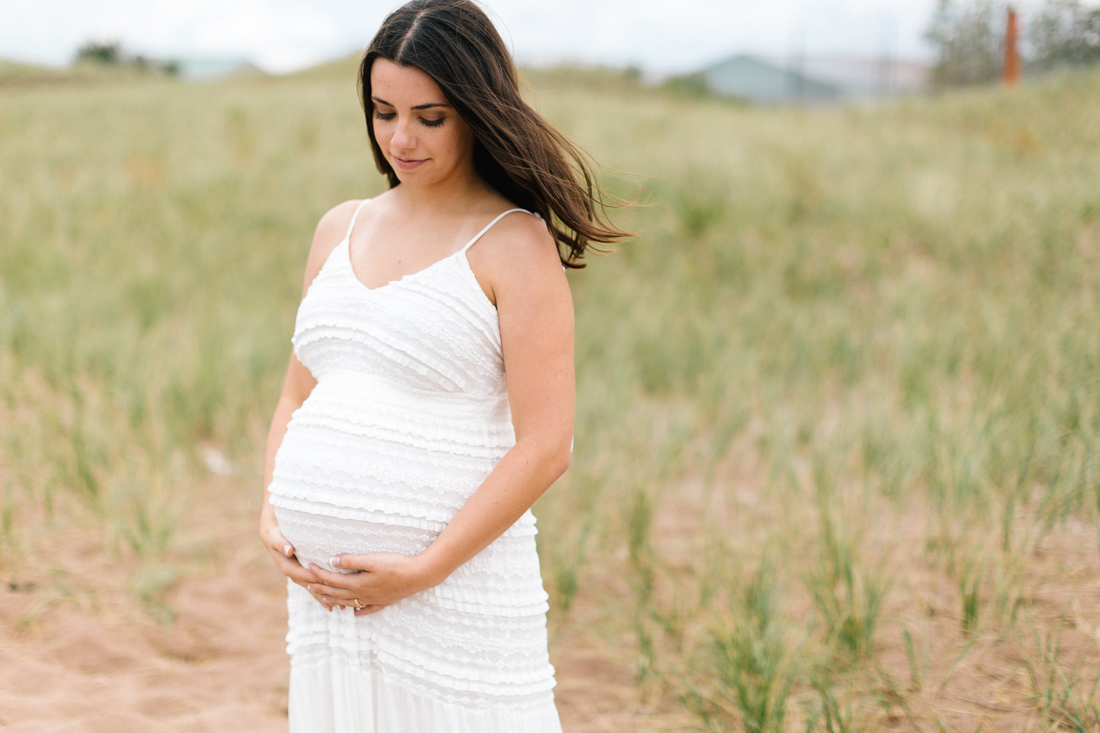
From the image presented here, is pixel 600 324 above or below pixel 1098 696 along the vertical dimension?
above

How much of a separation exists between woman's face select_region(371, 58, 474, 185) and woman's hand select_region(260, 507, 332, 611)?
2.44ft

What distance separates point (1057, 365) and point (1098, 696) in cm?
230

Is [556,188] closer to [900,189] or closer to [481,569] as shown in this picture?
[481,569]

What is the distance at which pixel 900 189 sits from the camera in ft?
23.4

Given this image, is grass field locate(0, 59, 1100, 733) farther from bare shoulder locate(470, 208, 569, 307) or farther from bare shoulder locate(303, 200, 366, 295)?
bare shoulder locate(303, 200, 366, 295)

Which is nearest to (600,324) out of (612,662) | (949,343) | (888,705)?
(949,343)

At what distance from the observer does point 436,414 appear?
1380 millimetres

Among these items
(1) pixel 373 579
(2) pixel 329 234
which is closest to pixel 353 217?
(2) pixel 329 234

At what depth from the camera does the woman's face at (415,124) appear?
50.8 inches

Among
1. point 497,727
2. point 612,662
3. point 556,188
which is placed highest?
point 556,188

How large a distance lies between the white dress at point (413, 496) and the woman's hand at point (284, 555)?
3cm

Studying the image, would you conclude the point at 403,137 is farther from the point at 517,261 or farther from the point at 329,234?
the point at 329,234

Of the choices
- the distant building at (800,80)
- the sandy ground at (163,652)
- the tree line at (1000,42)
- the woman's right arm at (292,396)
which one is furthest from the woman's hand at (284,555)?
the distant building at (800,80)

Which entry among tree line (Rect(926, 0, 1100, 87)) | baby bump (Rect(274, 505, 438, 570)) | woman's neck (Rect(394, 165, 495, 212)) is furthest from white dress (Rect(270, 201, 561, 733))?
tree line (Rect(926, 0, 1100, 87))
